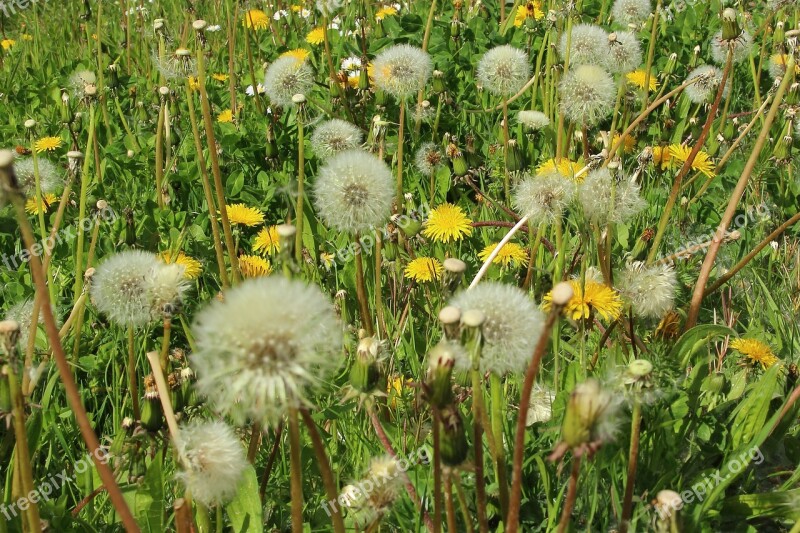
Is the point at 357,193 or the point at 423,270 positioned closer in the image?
the point at 357,193

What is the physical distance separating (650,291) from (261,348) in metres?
1.24

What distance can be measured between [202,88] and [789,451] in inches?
58.8

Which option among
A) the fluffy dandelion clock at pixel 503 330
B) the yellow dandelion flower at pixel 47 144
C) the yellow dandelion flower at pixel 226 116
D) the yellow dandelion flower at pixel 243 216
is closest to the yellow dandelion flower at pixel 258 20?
the yellow dandelion flower at pixel 226 116

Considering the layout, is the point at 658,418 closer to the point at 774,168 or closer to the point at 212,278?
the point at 212,278

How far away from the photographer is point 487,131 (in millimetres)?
3416

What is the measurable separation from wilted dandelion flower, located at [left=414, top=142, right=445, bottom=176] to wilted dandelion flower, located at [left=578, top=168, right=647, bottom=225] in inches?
37.0

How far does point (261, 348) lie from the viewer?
927 mm

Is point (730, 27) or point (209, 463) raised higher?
point (730, 27)

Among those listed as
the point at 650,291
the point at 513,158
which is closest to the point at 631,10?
the point at 513,158

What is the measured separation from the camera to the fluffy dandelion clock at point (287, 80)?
2.71m

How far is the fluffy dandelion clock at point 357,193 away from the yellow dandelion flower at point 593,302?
422 millimetres

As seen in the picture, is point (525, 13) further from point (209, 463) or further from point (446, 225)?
point (209, 463)

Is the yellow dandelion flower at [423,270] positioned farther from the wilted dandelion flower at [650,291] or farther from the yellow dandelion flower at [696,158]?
the yellow dandelion flower at [696,158]

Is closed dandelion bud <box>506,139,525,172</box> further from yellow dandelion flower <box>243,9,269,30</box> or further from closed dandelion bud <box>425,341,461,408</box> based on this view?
yellow dandelion flower <box>243,9,269,30</box>
